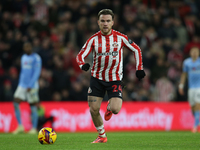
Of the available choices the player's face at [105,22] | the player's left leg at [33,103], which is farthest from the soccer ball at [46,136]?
the player's left leg at [33,103]

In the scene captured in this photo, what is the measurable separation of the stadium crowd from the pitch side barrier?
75 centimetres

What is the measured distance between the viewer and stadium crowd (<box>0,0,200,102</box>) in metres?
13.8

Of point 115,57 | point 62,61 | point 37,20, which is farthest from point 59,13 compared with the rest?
point 115,57

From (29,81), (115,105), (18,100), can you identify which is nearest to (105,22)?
(115,105)

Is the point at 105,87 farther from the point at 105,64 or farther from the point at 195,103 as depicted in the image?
the point at 195,103

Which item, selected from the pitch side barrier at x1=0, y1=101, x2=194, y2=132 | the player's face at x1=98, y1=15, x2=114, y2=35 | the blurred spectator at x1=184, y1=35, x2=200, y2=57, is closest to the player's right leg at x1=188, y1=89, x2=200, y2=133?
the pitch side barrier at x1=0, y1=101, x2=194, y2=132

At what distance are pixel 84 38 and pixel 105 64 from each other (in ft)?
27.2

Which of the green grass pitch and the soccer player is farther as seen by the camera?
the soccer player

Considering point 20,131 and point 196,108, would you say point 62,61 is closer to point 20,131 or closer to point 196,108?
A: point 20,131

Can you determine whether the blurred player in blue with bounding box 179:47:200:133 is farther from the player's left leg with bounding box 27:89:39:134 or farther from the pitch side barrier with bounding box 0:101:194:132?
the player's left leg with bounding box 27:89:39:134

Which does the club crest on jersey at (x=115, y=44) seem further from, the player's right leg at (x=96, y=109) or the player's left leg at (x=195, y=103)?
the player's left leg at (x=195, y=103)

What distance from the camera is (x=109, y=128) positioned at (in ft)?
42.3

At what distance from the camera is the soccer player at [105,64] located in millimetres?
7137

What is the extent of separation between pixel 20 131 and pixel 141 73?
5.34m
